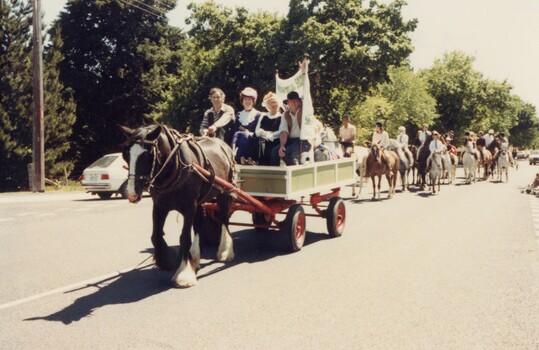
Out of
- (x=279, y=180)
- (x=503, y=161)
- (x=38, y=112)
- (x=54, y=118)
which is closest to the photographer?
(x=279, y=180)

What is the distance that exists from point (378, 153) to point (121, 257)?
11.2 metres

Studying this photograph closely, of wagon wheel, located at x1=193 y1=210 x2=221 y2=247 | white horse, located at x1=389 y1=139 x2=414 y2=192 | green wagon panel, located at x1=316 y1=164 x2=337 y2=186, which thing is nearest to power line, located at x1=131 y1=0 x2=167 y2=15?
white horse, located at x1=389 y1=139 x2=414 y2=192

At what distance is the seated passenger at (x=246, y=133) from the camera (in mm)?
9242

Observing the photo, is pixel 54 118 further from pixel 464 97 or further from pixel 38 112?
pixel 464 97

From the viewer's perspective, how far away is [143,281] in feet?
→ 22.6

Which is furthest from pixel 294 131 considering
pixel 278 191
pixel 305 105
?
pixel 278 191

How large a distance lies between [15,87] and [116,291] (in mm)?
19404

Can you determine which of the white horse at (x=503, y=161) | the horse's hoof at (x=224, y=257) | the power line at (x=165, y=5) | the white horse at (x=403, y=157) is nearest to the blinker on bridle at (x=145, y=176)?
the horse's hoof at (x=224, y=257)

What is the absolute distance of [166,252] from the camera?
22.7ft

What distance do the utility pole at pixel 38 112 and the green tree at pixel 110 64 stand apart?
45.8ft

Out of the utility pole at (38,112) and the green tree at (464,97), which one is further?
the green tree at (464,97)

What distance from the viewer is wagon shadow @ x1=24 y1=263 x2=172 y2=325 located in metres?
5.52

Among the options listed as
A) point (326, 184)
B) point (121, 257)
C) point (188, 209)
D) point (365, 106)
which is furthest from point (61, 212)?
point (365, 106)

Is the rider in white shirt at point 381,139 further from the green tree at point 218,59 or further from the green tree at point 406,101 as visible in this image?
the green tree at point 406,101
